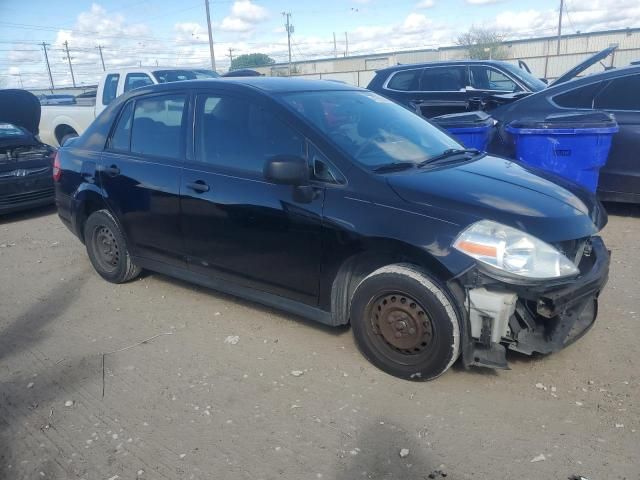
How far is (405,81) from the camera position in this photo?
8.68m

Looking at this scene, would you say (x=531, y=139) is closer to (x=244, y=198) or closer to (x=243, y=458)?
(x=244, y=198)

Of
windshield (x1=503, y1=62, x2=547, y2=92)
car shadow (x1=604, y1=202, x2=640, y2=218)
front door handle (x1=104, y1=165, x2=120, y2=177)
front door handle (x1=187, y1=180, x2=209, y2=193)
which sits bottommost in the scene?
car shadow (x1=604, y1=202, x2=640, y2=218)

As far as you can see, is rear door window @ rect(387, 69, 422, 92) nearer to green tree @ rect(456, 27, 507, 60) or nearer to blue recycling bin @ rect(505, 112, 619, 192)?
blue recycling bin @ rect(505, 112, 619, 192)

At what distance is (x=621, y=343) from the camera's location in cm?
340

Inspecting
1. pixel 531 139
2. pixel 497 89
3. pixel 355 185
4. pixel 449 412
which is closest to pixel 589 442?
pixel 449 412

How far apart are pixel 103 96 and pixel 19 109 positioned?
1767 mm

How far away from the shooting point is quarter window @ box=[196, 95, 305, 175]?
3385 mm

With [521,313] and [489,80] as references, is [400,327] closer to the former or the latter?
[521,313]

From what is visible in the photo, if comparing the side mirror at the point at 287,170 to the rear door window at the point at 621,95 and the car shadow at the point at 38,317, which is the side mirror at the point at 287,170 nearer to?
the car shadow at the point at 38,317

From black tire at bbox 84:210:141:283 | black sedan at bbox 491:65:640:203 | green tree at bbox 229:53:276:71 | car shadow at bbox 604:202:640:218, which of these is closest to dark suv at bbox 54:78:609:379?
black tire at bbox 84:210:141:283

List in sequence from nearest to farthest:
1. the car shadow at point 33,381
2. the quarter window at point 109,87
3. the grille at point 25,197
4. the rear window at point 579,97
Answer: the car shadow at point 33,381 < the rear window at point 579,97 < the grille at point 25,197 < the quarter window at point 109,87

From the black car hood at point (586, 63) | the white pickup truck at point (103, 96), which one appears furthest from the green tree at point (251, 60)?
the black car hood at point (586, 63)

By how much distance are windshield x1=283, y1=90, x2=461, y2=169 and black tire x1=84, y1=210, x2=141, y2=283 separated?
6.83ft

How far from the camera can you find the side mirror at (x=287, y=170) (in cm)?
303
